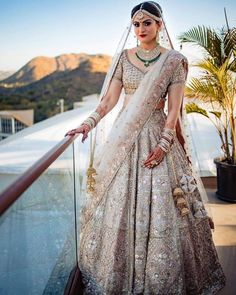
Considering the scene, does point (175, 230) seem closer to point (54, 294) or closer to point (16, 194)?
point (54, 294)

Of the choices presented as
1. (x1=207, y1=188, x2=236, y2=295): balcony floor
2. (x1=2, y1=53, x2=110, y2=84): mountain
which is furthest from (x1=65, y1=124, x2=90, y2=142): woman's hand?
(x1=2, y1=53, x2=110, y2=84): mountain

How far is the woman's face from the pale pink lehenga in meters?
0.14

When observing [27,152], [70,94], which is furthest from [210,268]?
[70,94]

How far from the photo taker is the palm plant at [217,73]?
3.63 metres

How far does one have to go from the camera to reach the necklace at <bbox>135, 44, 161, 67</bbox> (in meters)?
1.84

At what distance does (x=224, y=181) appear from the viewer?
3.77 m

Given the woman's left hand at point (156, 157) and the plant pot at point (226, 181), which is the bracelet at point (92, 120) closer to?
the woman's left hand at point (156, 157)

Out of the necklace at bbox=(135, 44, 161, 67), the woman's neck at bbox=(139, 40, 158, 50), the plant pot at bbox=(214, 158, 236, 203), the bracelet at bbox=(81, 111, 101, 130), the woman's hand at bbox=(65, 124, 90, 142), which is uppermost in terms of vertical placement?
the woman's neck at bbox=(139, 40, 158, 50)

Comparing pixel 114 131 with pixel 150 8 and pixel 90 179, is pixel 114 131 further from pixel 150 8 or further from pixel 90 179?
pixel 150 8

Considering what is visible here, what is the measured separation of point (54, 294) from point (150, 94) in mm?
1025

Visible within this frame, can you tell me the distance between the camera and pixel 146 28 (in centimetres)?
178

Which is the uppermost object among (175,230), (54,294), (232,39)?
(232,39)

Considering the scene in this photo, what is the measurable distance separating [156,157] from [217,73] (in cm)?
215

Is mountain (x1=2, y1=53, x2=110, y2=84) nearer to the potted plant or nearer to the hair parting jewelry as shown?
the potted plant
